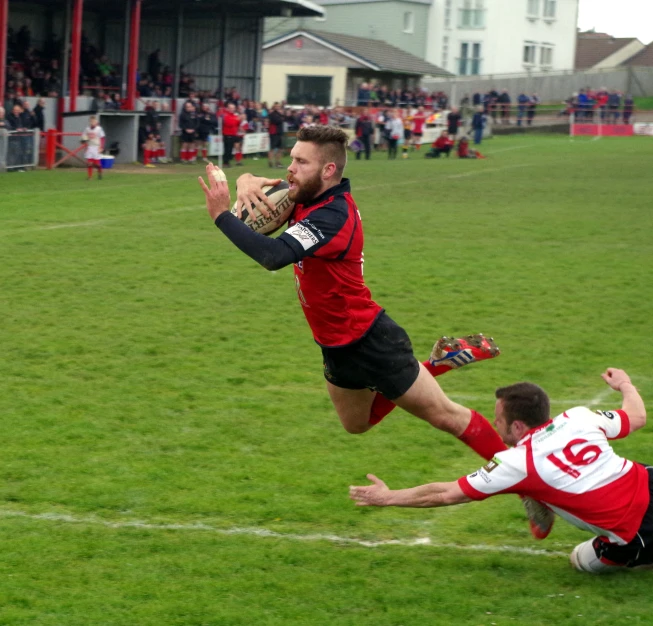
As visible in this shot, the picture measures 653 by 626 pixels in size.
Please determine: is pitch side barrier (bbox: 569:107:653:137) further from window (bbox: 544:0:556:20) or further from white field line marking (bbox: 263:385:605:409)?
white field line marking (bbox: 263:385:605:409)

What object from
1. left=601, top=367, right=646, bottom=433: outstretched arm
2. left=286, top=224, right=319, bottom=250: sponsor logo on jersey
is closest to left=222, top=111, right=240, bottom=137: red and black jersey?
left=601, top=367, right=646, bottom=433: outstretched arm

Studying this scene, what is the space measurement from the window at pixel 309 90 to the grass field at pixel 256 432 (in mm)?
43461

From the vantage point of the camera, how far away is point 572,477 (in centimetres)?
491

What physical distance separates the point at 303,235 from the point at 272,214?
42 centimetres

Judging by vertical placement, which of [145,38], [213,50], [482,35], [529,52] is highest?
[482,35]

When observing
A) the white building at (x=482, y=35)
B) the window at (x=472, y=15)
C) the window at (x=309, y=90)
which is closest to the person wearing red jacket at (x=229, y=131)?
the window at (x=309, y=90)

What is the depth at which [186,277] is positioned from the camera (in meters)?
13.6

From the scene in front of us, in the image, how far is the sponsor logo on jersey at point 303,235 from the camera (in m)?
5.03

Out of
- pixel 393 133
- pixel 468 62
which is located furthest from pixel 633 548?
pixel 468 62

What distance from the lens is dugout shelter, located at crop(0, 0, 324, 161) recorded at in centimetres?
3303

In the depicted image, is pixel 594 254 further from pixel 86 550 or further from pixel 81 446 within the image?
pixel 86 550

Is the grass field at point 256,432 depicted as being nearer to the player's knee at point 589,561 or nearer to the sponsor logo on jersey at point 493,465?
the player's knee at point 589,561

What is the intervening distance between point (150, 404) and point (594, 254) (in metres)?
9.66

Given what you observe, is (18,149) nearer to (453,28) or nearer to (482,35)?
(453,28)
